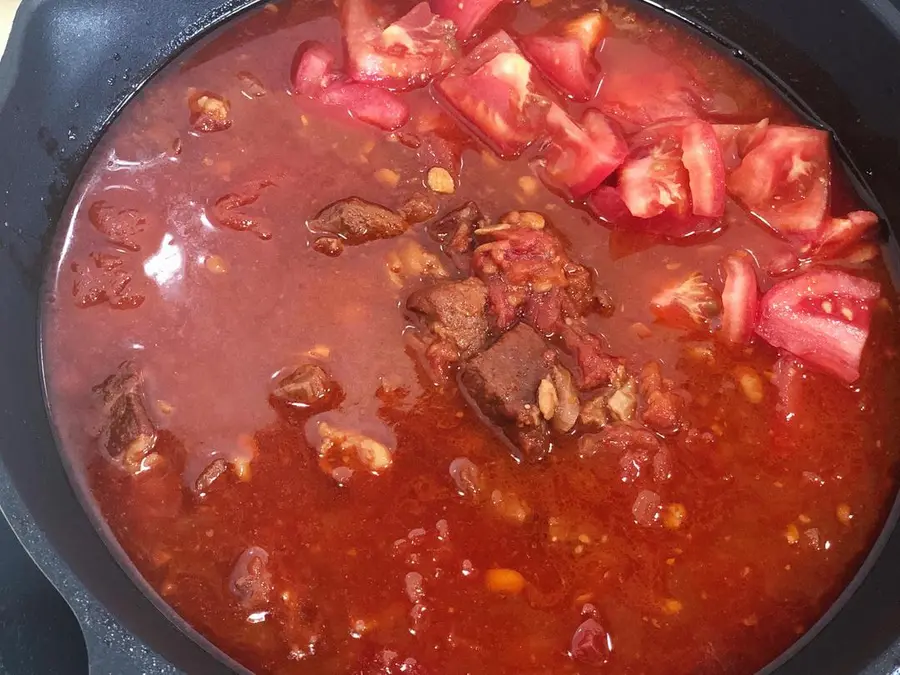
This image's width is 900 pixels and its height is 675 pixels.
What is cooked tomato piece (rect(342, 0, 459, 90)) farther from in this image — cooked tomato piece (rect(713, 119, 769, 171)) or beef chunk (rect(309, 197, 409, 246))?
cooked tomato piece (rect(713, 119, 769, 171))

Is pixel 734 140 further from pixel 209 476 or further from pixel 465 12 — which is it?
pixel 209 476

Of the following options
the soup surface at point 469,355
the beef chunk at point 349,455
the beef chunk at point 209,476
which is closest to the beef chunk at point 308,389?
the soup surface at point 469,355

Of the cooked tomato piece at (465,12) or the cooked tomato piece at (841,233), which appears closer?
the cooked tomato piece at (841,233)

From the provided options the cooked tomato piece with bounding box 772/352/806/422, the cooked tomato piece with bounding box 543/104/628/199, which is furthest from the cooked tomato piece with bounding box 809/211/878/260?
the cooked tomato piece with bounding box 543/104/628/199

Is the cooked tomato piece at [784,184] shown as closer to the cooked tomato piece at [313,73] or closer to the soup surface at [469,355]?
the soup surface at [469,355]

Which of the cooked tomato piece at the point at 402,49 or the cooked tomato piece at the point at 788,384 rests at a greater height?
the cooked tomato piece at the point at 402,49

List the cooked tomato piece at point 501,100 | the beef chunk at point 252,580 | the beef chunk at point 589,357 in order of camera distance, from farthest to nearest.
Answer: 1. the cooked tomato piece at point 501,100
2. the beef chunk at point 589,357
3. the beef chunk at point 252,580

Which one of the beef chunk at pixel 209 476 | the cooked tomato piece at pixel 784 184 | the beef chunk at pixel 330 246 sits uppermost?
the cooked tomato piece at pixel 784 184
